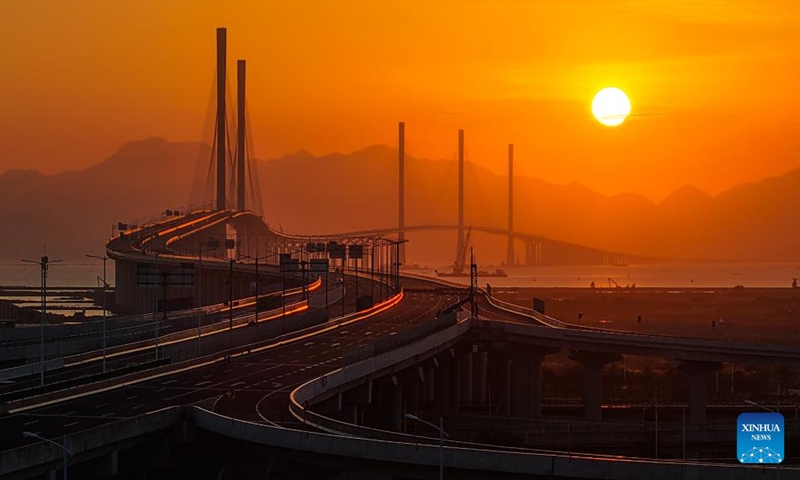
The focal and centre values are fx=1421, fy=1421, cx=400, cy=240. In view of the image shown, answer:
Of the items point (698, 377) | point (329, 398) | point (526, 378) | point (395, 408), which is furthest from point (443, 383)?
point (329, 398)

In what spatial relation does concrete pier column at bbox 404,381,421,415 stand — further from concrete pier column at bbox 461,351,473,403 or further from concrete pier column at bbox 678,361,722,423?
concrete pier column at bbox 461,351,473,403

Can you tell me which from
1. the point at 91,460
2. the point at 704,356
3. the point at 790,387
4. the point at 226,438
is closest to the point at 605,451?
the point at 704,356

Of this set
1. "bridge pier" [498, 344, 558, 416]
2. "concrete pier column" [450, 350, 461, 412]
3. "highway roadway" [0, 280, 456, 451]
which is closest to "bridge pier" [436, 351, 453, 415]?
"concrete pier column" [450, 350, 461, 412]

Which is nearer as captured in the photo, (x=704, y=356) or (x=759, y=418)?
(x=759, y=418)

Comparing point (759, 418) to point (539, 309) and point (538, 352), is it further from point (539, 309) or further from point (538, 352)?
point (539, 309)

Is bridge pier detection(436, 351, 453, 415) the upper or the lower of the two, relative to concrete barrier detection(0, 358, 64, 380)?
lower

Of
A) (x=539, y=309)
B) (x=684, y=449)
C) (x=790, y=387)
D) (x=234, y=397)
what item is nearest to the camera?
(x=234, y=397)

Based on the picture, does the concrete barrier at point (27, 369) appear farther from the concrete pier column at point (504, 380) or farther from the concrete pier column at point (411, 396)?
the concrete pier column at point (504, 380)
